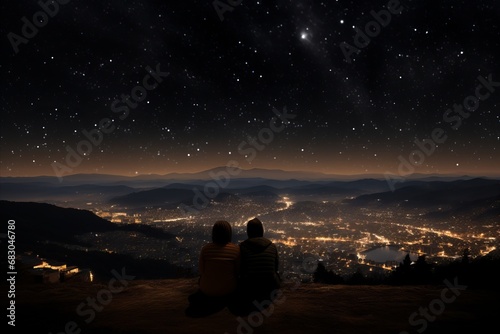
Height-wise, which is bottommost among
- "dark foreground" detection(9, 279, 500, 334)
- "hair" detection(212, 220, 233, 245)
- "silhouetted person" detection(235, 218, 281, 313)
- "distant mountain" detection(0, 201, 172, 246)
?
"distant mountain" detection(0, 201, 172, 246)

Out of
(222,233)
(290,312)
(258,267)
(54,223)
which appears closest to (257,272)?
(258,267)

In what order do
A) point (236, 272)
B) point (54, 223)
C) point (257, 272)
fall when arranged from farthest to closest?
1. point (54, 223)
2. point (236, 272)
3. point (257, 272)

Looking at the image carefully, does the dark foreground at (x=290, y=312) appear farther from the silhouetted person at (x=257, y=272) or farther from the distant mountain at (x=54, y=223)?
the distant mountain at (x=54, y=223)

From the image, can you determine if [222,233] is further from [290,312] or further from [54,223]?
[54,223]

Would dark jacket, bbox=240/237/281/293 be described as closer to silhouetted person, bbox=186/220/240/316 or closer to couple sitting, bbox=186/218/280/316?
couple sitting, bbox=186/218/280/316

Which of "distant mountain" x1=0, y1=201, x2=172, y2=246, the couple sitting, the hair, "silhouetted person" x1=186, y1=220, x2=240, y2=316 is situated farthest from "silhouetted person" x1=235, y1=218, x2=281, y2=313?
"distant mountain" x1=0, y1=201, x2=172, y2=246

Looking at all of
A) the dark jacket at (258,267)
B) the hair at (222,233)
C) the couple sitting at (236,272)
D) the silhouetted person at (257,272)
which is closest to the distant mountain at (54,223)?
the couple sitting at (236,272)
